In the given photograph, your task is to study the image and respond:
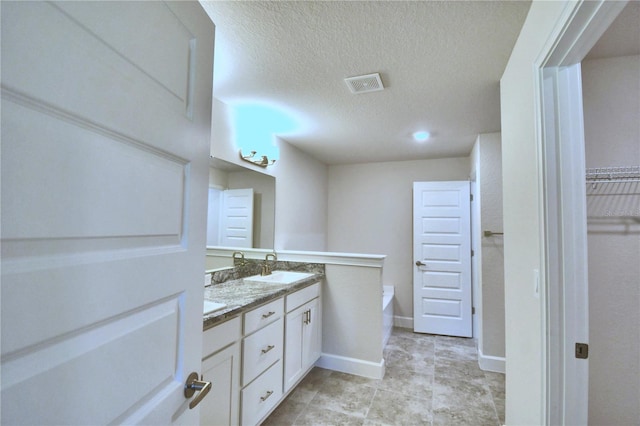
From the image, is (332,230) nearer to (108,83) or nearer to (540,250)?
(540,250)

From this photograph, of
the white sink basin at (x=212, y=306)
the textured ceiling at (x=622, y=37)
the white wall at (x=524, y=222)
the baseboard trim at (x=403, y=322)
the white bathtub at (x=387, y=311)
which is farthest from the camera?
the baseboard trim at (x=403, y=322)

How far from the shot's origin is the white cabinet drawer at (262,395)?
1678mm

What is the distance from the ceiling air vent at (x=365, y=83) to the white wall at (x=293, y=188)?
108cm

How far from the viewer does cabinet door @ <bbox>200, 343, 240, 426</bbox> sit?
4.52ft

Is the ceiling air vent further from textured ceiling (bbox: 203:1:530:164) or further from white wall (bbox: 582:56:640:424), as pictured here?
white wall (bbox: 582:56:640:424)

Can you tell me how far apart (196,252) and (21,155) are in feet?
1.49

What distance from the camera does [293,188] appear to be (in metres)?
3.51

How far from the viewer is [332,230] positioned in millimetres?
4551

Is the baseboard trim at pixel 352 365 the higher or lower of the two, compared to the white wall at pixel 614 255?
lower

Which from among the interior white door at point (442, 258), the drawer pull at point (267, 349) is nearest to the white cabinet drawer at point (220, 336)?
the drawer pull at point (267, 349)

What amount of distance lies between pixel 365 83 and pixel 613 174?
1453 millimetres

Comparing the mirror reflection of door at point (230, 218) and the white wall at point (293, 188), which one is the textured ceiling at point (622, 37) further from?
the mirror reflection of door at point (230, 218)

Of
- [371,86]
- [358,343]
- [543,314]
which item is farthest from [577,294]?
[358,343]

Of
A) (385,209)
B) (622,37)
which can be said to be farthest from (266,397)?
(385,209)
